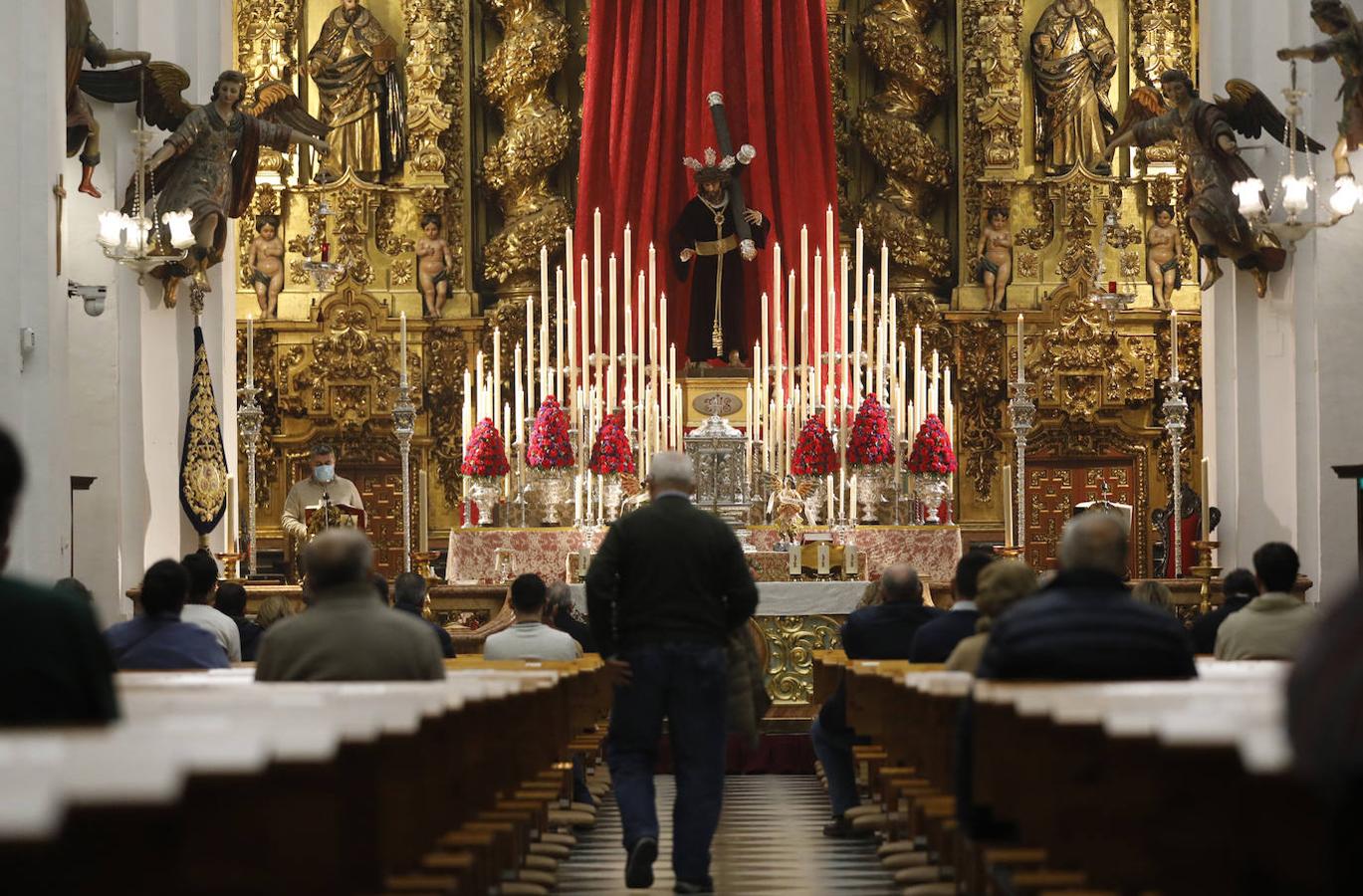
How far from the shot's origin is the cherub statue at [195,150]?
15.2 m

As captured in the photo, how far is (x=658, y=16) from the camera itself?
20.7 m

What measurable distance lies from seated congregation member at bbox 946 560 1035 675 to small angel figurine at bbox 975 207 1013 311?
13.4 meters

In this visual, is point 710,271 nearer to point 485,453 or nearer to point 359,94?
point 359,94

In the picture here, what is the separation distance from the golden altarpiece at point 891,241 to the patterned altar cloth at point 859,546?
6.28m

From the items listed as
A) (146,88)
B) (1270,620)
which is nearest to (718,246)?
(146,88)

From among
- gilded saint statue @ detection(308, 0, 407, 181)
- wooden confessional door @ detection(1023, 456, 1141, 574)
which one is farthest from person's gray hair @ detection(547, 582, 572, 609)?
gilded saint statue @ detection(308, 0, 407, 181)

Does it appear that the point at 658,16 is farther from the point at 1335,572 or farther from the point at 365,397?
the point at 1335,572

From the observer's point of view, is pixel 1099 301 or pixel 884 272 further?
pixel 1099 301

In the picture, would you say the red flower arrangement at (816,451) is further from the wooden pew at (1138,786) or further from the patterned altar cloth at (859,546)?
the wooden pew at (1138,786)

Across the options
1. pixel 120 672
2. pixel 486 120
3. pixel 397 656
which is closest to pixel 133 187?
pixel 486 120

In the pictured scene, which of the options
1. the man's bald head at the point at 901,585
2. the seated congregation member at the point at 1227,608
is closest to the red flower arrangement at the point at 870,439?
the seated congregation member at the point at 1227,608

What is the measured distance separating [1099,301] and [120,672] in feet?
42.2

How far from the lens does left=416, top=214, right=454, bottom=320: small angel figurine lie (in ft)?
68.2

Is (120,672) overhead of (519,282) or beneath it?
beneath
